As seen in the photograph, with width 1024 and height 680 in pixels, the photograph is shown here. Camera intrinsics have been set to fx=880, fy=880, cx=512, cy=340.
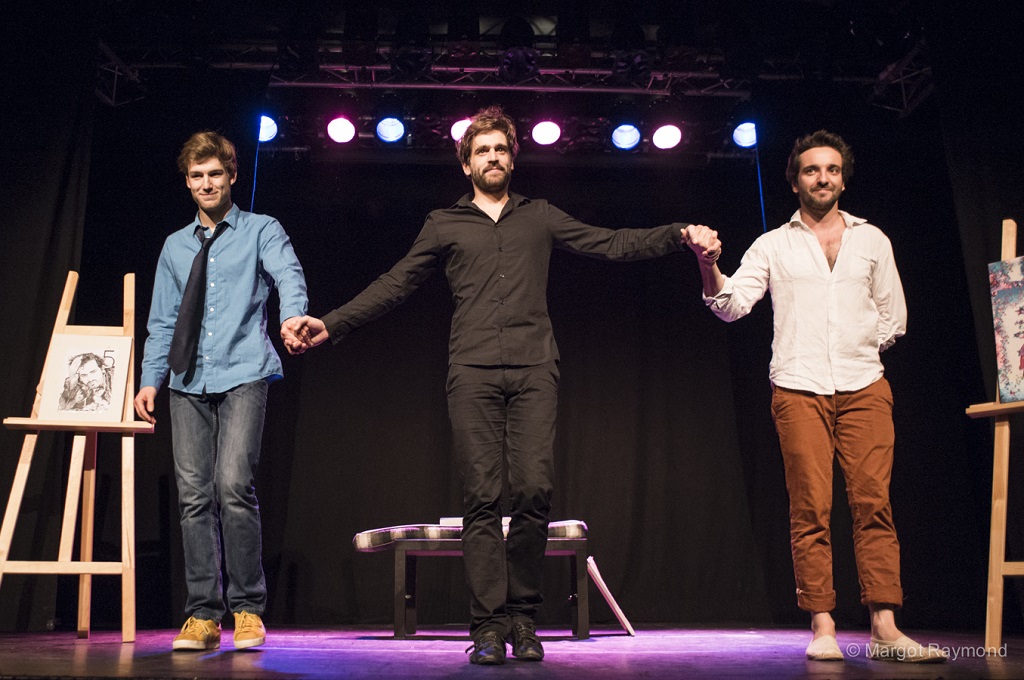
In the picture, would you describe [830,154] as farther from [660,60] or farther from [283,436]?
[283,436]

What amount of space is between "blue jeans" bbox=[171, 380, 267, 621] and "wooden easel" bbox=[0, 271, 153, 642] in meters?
0.50

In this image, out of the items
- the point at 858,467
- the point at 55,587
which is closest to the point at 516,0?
the point at 858,467

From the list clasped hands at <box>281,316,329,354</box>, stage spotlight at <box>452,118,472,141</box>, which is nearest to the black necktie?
clasped hands at <box>281,316,329,354</box>

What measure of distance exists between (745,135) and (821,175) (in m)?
2.20

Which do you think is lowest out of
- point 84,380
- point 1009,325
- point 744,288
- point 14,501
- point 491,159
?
point 14,501

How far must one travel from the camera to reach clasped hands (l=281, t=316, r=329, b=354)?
3092mm

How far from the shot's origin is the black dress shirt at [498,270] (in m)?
3.10

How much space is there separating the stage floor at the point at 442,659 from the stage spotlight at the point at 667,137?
2.89 meters

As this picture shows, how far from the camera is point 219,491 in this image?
3236 millimetres

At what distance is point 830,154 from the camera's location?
3.30 meters

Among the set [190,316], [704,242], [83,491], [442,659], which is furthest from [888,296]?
[83,491]

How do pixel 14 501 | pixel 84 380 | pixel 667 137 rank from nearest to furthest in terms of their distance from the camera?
pixel 14 501 < pixel 84 380 < pixel 667 137

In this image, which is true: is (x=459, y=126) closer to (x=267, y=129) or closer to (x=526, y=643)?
(x=267, y=129)

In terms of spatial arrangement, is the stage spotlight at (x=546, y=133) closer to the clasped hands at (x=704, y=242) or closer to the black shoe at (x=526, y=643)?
the clasped hands at (x=704, y=242)
